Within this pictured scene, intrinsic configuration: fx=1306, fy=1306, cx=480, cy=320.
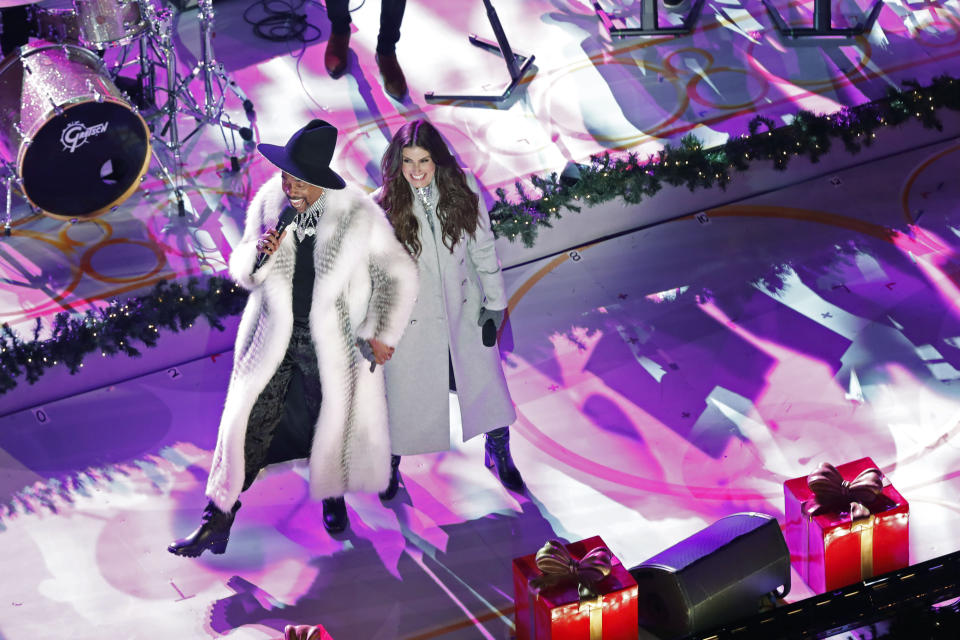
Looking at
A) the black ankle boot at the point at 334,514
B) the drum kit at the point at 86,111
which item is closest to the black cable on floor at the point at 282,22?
the drum kit at the point at 86,111

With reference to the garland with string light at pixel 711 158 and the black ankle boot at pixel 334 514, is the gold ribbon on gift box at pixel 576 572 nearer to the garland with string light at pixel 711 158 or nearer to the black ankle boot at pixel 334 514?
the black ankle boot at pixel 334 514

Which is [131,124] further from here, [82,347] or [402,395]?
[402,395]

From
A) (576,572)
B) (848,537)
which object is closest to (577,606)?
(576,572)

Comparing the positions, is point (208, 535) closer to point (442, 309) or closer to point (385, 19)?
point (442, 309)

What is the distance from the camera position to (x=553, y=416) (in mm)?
5750

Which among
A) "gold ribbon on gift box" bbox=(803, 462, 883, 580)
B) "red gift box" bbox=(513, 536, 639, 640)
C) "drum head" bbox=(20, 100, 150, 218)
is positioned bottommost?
"red gift box" bbox=(513, 536, 639, 640)

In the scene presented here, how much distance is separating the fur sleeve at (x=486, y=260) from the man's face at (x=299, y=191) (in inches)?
23.4

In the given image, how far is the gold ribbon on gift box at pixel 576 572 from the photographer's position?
438 cm

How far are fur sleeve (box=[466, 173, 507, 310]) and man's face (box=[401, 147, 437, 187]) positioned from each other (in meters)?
0.21

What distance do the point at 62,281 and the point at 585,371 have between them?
2.67m

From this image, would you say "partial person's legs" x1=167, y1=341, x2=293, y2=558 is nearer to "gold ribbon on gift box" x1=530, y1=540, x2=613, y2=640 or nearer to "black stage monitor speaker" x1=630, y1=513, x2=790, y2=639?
"gold ribbon on gift box" x1=530, y1=540, x2=613, y2=640

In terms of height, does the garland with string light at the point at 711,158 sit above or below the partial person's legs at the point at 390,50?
below

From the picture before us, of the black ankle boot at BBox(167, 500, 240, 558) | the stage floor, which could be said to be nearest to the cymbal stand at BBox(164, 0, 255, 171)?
the stage floor

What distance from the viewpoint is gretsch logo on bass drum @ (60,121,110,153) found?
21.2ft
